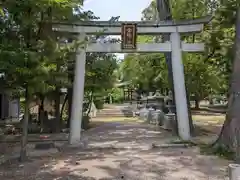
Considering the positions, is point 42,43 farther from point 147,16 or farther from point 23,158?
point 147,16

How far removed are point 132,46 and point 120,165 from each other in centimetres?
490

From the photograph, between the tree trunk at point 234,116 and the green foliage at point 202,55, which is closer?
the tree trunk at point 234,116

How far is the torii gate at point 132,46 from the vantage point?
33.7 feet

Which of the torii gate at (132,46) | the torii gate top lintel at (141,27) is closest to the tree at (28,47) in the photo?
the torii gate top lintel at (141,27)

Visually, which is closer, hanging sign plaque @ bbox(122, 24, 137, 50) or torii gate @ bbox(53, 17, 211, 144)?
torii gate @ bbox(53, 17, 211, 144)

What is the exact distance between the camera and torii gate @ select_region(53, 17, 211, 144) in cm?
1027

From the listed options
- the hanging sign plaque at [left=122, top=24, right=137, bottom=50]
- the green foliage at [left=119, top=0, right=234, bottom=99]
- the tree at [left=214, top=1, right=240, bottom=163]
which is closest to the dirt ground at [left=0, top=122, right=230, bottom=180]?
the tree at [left=214, top=1, right=240, bottom=163]

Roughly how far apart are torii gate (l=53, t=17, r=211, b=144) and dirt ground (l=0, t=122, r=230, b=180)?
1463mm

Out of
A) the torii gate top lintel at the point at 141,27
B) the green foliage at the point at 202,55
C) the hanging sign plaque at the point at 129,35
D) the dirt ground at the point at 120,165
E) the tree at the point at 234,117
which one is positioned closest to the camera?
the dirt ground at the point at 120,165

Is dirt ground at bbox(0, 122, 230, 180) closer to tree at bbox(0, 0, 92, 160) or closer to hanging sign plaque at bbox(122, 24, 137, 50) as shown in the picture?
tree at bbox(0, 0, 92, 160)

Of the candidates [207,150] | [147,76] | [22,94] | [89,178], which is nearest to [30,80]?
[22,94]

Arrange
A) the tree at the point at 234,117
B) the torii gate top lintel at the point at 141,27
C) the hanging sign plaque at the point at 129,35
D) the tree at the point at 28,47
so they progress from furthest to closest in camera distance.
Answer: the hanging sign plaque at the point at 129,35, the torii gate top lintel at the point at 141,27, the tree at the point at 234,117, the tree at the point at 28,47

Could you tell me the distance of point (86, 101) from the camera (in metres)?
20.2

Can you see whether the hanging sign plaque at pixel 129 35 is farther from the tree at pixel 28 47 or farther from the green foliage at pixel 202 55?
the green foliage at pixel 202 55
